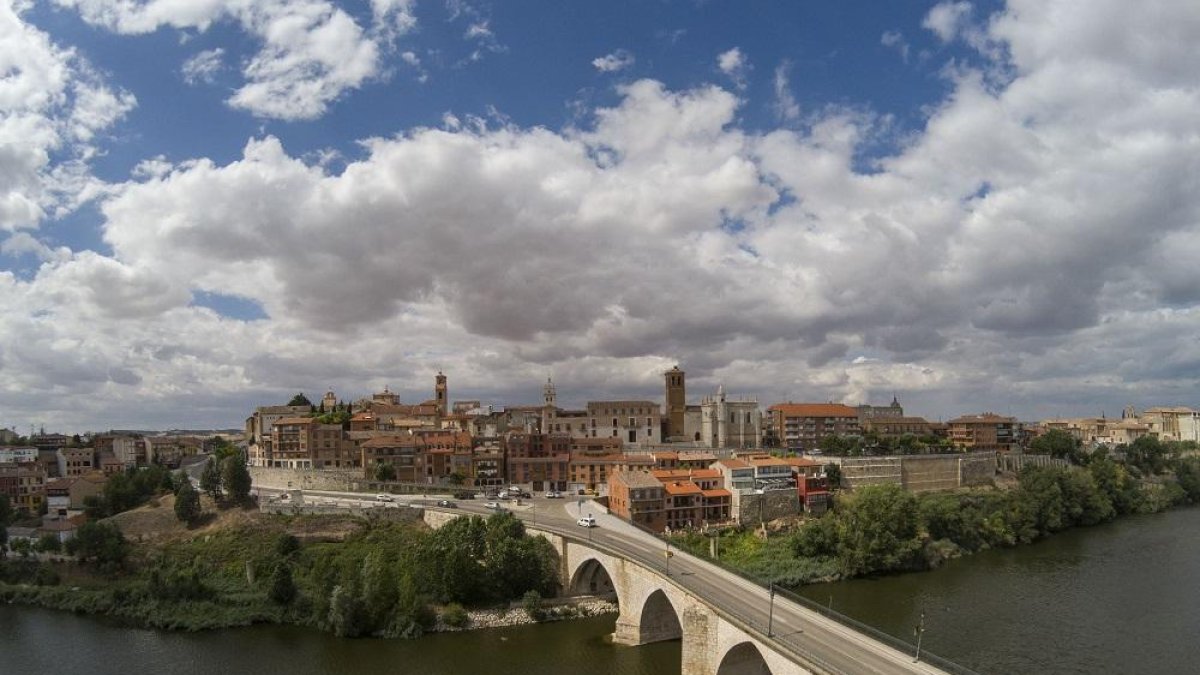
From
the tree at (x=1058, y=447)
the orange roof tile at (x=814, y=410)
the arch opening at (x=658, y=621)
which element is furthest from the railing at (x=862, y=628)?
the tree at (x=1058, y=447)

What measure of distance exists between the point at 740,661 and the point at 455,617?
17863 mm

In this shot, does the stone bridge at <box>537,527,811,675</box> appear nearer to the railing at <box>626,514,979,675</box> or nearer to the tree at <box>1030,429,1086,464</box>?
the railing at <box>626,514,979,675</box>

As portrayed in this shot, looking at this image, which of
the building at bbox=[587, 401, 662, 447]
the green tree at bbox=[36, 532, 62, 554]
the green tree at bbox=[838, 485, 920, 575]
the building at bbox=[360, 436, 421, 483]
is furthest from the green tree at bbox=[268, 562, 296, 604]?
the building at bbox=[587, 401, 662, 447]

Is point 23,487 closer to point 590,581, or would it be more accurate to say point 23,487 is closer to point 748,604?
point 590,581

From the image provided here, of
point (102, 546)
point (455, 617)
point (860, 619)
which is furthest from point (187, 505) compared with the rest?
point (860, 619)

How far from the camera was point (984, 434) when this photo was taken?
306 ft

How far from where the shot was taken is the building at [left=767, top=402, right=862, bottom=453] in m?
91.6

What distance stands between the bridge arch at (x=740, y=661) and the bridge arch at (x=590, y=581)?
14974mm

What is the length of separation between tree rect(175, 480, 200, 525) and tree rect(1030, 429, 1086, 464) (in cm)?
8450

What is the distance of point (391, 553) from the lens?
154 ft

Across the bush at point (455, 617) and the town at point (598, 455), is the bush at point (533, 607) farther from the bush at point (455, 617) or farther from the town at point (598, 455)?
the town at point (598, 455)

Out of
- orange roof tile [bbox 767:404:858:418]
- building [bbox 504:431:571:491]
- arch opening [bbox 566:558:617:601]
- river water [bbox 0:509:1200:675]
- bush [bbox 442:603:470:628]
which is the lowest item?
river water [bbox 0:509:1200:675]

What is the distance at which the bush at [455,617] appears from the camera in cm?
4034

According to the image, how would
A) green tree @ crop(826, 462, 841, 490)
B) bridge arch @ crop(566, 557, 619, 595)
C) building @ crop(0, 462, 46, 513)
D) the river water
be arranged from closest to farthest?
the river water
bridge arch @ crop(566, 557, 619, 595)
green tree @ crop(826, 462, 841, 490)
building @ crop(0, 462, 46, 513)
